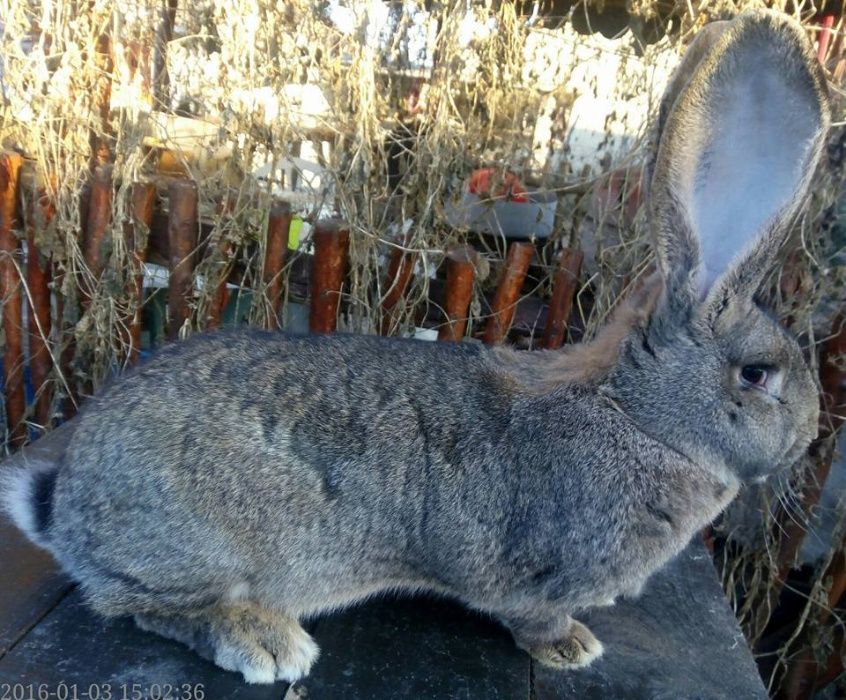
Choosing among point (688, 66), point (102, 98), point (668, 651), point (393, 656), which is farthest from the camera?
point (102, 98)

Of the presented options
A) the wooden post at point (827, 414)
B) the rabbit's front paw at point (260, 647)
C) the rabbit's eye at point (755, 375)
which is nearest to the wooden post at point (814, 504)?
the wooden post at point (827, 414)

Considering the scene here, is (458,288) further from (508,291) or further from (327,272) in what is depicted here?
(327,272)

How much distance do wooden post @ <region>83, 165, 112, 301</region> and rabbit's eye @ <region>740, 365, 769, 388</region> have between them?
263 centimetres

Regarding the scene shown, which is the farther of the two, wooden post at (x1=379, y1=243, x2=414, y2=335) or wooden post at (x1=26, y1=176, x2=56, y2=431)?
wooden post at (x1=26, y1=176, x2=56, y2=431)

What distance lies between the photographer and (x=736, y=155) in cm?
170

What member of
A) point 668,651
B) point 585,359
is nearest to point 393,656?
point 668,651

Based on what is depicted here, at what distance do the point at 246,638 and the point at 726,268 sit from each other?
1.41 m

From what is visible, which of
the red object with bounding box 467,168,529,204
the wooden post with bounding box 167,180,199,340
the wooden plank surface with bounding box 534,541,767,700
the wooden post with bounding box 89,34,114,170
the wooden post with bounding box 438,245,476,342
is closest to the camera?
the wooden plank surface with bounding box 534,541,767,700

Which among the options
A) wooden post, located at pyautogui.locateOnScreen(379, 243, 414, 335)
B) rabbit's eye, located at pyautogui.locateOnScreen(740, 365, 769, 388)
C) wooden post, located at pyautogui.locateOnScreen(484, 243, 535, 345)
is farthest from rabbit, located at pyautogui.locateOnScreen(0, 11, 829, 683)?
wooden post, located at pyautogui.locateOnScreen(379, 243, 414, 335)

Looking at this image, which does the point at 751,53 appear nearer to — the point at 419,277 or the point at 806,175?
Answer: the point at 806,175

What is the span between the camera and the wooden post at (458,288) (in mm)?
2961

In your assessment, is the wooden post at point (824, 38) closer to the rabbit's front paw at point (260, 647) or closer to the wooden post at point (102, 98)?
the rabbit's front paw at point (260, 647)

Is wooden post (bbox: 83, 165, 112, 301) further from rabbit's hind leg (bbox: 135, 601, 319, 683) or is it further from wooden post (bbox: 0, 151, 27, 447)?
rabbit's hind leg (bbox: 135, 601, 319, 683)

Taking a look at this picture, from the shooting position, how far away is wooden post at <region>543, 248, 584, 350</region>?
3.02 m
